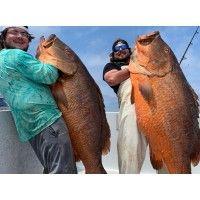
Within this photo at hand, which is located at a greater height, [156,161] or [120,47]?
[120,47]

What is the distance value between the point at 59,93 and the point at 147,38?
0.77 m

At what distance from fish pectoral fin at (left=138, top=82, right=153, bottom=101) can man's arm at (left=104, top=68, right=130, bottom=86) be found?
0.16 metres

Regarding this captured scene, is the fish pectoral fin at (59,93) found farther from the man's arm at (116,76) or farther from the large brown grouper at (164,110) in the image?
the large brown grouper at (164,110)

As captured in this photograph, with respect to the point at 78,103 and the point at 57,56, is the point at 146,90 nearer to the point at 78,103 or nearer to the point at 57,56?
the point at 78,103

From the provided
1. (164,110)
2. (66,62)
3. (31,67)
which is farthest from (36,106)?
(164,110)

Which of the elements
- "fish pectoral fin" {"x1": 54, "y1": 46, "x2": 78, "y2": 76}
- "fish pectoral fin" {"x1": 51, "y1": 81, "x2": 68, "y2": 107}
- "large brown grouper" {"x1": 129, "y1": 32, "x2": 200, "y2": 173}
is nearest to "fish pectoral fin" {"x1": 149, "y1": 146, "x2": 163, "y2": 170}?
"large brown grouper" {"x1": 129, "y1": 32, "x2": 200, "y2": 173}

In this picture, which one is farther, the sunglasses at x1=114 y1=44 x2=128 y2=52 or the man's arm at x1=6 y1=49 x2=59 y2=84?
the sunglasses at x1=114 y1=44 x2=128 y2=52

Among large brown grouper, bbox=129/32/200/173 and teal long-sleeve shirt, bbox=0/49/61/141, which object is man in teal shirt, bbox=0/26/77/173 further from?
large brown grouper, bbox=129/32/200/173

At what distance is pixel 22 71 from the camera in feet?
→ 14.1

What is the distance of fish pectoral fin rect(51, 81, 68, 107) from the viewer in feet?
14.4

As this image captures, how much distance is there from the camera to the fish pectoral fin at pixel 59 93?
4.40m

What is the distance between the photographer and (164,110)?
14.4ft
